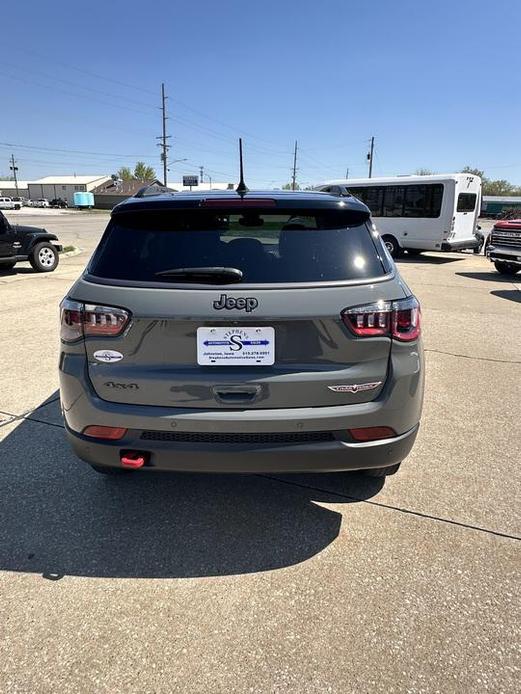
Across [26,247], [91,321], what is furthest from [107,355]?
[26,247]

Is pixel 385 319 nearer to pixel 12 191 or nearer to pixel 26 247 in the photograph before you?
pixel 26 247

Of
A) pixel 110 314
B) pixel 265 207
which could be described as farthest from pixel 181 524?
pixel 265 207

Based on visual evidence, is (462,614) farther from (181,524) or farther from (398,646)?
(181,524)

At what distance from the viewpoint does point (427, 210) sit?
16.0m

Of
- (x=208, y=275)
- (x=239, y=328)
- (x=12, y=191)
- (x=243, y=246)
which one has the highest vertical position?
(x=12, y=191)

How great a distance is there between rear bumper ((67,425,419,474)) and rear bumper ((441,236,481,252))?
15.0 m

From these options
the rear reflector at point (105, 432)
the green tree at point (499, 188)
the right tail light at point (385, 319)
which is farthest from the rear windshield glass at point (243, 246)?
the green tree at point (499, 188)

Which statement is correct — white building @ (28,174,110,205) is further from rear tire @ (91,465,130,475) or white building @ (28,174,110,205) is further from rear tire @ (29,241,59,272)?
rear tire @ (91,465,130,475)

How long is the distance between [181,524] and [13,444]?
1.62 meters

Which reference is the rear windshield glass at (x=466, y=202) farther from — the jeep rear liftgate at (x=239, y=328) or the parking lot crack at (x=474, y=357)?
the jeep rear liftgate at (x=239, y=328)

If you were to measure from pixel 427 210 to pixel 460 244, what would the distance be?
5.37ft

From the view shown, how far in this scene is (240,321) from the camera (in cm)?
218

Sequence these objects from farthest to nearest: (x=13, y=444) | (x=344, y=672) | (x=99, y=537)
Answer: (x=13, y=444), (x=99, y=537), (x=344, y=672)

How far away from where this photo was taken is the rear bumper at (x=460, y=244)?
15.8 m
